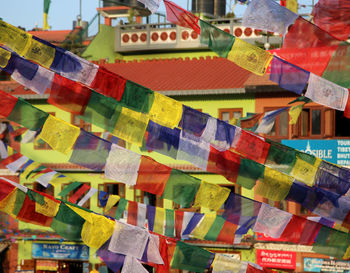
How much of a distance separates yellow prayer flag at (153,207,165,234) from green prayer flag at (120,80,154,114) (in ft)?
10.5

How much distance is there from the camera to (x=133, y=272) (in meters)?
9.41

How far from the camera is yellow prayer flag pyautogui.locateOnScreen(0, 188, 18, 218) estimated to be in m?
9.12

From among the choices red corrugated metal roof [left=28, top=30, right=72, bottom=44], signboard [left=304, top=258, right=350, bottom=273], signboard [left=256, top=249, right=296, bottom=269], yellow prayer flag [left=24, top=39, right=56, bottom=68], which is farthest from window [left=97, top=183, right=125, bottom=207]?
yellow prayer flag [left=24, top=39, right=56, bottom=68]

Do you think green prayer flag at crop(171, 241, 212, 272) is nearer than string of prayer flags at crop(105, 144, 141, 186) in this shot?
No

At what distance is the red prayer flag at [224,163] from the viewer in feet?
34.9

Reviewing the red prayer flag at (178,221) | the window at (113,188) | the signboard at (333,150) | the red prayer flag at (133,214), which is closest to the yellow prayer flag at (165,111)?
the red prayer flag at (178,221)

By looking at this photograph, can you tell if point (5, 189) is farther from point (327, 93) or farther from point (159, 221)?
point (327, 93)

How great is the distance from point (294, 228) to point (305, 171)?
2.90 feet

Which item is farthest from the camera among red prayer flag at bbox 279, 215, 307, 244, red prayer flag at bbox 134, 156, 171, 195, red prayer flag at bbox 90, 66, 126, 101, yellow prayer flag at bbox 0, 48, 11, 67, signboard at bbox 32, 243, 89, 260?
signboard at bbox 32, 243, 89, 260

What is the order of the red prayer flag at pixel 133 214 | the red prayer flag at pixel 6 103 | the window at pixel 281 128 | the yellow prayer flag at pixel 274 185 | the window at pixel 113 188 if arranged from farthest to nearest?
the window at pixel 113 188 < the window at pixel 281 128 < the red prayer flag at pixel 133 214 < the yellow prayer flag at pixel 274 185 < the red prayer flag at pixel 6 103

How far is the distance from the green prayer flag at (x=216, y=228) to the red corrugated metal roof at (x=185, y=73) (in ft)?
47.4

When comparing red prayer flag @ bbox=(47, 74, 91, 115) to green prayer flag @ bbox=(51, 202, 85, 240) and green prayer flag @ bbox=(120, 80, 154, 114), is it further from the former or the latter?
green prayer flag @ bbox=(51, 202, 85, 240)

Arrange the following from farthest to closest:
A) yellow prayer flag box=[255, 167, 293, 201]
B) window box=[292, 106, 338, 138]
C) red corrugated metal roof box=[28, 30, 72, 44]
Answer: red corrugated metal roof box=[28, 30, 72, 44]
window box=[292, 106, 338, 138]
yellow prayer flag box=[255, 167, 293, 201]

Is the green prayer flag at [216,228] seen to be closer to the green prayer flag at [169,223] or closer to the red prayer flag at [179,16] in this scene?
the green prayer flag at [169,223]
